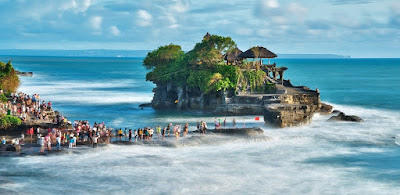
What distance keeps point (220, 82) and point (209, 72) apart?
2.43 metres

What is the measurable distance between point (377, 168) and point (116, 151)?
1845 centimetres

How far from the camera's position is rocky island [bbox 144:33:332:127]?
58031 mm

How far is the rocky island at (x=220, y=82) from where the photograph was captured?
2285 inches

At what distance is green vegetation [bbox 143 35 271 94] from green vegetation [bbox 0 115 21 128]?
A: 24.0 metres

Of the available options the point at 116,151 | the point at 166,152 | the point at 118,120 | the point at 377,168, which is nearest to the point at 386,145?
the point at 377,168

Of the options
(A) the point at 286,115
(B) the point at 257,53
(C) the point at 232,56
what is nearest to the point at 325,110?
(B) the point at 257,53

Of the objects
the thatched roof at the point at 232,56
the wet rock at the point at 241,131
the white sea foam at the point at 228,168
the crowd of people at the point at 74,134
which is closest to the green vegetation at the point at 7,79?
the crowd of people at the point at 74,134

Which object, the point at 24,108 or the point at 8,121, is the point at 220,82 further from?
the point at 8,121

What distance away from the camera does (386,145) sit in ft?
137

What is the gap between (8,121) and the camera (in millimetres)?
40969

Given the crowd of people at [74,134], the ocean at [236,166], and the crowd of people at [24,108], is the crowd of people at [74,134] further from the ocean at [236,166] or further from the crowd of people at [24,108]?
the ocean at [236,166]

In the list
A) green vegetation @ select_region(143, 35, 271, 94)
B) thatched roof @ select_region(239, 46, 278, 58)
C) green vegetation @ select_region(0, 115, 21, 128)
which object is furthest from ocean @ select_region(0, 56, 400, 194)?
thatched roof @ select_region(239, 46, 278, 58)

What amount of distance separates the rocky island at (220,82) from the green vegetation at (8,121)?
2403 centimetres

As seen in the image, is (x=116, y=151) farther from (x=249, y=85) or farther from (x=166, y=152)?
(x=249, y=85)
